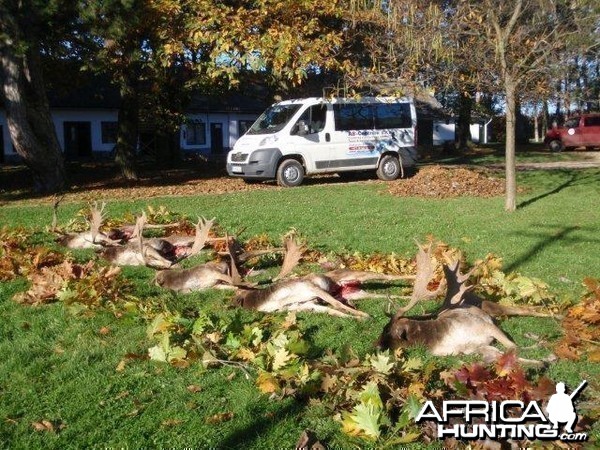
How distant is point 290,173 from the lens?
21219 millimetres

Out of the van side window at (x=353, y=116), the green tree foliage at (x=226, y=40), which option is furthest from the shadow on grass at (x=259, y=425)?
the van side window at (x=353, y=116)

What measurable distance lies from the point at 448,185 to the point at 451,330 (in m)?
13.7

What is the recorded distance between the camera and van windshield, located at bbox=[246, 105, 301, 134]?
21781 millimetres

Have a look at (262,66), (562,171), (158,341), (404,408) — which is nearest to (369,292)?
A: (158,341)

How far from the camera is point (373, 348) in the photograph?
511 cm

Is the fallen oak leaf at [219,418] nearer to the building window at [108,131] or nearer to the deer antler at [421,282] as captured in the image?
the deer antler at [421,282]

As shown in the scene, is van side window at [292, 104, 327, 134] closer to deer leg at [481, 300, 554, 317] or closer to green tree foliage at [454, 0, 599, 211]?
green tree foliage at [454, 0, 599, 211]

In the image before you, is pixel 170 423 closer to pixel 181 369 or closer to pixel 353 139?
pixel 181 369

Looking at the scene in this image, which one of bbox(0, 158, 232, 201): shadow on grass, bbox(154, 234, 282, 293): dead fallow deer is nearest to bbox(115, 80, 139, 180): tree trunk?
bbox(0, 158, 232, 201): shadow on grass

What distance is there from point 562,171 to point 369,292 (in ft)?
64.7

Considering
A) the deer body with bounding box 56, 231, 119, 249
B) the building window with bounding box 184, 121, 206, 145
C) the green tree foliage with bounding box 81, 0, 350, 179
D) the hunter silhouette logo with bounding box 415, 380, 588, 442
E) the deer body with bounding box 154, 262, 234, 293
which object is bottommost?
the hunter silhouette logo with bounding box 415, 380, 588, 442

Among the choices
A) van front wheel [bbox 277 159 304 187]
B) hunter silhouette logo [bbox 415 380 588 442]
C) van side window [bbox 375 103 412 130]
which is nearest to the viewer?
hunter silhouette logo [bbox 415 380 588 442]

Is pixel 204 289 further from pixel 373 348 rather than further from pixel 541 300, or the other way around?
pixel 541 300

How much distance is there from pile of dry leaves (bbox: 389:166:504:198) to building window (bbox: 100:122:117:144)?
2518 cm
